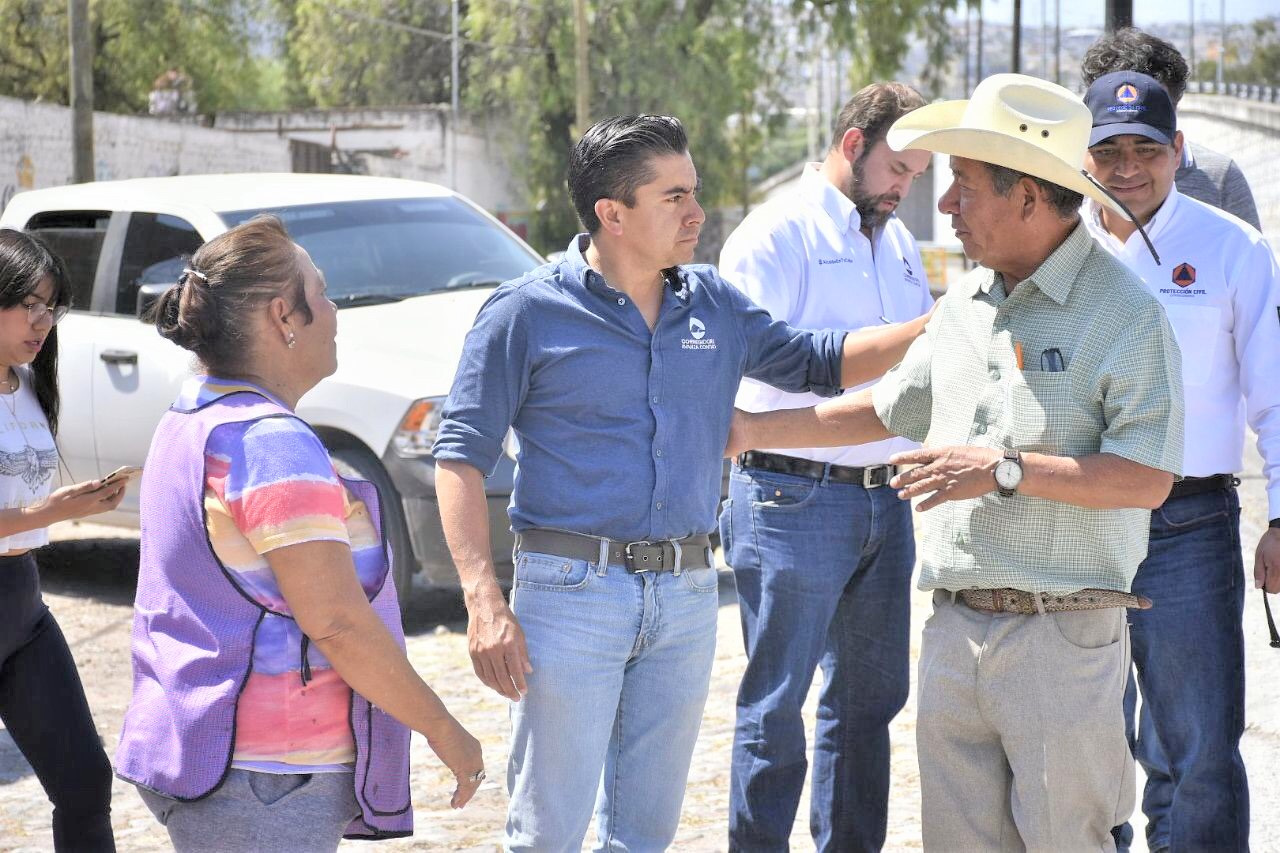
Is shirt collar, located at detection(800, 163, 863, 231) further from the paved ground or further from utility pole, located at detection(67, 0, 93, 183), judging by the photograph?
utility pole, located at detection(67, 0, 93, 183)

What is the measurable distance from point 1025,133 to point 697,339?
84 cm

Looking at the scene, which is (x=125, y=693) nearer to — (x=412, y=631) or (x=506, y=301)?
A: (x=412, y=631)

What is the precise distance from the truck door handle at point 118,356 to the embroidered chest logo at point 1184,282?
561cm

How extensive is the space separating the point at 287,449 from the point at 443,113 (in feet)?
104

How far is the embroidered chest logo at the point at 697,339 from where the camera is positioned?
3.50m

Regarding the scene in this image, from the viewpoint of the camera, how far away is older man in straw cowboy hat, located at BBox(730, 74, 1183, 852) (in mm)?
3084

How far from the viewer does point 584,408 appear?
3.39 metres

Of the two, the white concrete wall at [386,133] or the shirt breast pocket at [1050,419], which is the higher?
the white concrete wall at [386,133]

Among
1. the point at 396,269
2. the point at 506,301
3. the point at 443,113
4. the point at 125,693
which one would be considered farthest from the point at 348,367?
the point at 443,113

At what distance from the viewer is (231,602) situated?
267 centimetres

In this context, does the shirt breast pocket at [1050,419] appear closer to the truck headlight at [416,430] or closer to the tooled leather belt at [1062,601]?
the tooled leather belt at [1062,601]

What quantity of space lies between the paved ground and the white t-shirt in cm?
141

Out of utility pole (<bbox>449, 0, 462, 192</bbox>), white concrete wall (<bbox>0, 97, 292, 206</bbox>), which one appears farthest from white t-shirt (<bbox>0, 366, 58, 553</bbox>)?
utility pole (<bbox>449, 0, 462, 192</bbox>)

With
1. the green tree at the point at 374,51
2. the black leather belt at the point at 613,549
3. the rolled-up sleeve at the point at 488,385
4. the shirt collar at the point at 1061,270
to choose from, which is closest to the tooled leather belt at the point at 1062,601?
the shirt collar at the point at 1061,270
